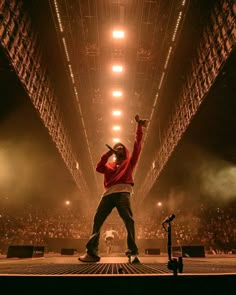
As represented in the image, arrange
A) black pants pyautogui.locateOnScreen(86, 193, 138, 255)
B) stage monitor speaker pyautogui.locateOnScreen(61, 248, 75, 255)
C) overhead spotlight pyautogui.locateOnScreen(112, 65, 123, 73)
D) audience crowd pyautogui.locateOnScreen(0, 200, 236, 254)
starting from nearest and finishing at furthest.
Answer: black pants pyautogui.locateOnScreen(86, 193, 138, 255) → overhead spotlight pyautogui.locateOnScreen(112, 65, 123, 73) → stage monitor speaker pyautogui.locateOnScreen(61, 248, 75, 255) → audience crowd pyautogui.locateOnScreen(0, 200, 236, 254)

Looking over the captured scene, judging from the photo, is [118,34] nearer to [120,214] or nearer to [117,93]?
[117,93]

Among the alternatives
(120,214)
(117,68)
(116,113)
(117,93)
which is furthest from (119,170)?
(116,113)

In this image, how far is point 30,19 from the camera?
7.18 m

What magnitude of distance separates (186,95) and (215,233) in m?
9.09

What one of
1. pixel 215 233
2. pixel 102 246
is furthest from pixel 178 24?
pixel 102 246

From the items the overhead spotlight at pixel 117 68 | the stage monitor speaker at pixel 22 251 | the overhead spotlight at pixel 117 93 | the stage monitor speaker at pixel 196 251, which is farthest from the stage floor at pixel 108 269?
the overhead spotlight at pixel 117 93

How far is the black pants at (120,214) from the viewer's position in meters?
3.56

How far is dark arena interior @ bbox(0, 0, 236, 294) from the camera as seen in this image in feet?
8.18

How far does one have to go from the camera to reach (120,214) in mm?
3652

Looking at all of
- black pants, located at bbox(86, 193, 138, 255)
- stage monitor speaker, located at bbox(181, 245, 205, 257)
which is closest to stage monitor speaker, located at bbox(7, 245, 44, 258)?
stage monitor speaker, located at bbox(181, 245, 205, 257)

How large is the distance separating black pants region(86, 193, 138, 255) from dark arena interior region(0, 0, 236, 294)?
35 cm

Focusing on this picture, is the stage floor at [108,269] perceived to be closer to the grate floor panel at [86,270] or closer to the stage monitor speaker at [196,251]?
the grate floor panel at [86,270]

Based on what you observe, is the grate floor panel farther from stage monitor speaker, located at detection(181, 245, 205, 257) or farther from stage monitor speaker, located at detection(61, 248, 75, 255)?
stage monitor speaker, located at detection(61, 248, 75, 255)
